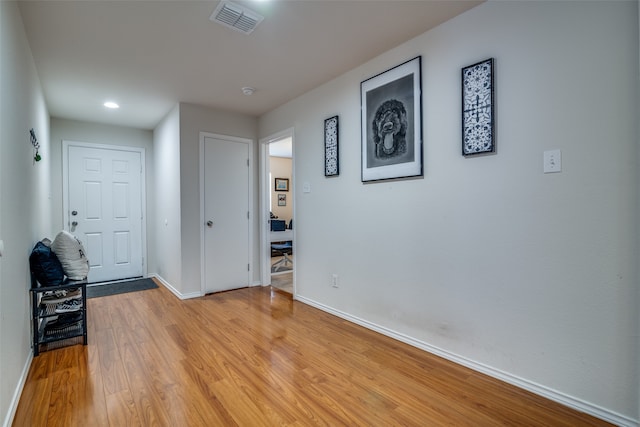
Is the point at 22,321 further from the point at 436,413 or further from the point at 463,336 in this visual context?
the point at 463,336

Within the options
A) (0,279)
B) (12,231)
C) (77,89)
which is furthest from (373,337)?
(77,89)

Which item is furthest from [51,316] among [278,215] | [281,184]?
[281,184]

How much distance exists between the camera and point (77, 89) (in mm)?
3312

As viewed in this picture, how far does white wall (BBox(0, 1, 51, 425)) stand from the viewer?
156 centimetres

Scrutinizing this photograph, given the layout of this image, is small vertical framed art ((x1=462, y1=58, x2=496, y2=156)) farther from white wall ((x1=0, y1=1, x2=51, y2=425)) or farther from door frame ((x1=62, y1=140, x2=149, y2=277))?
door frame ((x1=62, y1=140, x2=149, y2=277))

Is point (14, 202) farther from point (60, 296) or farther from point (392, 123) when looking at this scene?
point (392, 123)

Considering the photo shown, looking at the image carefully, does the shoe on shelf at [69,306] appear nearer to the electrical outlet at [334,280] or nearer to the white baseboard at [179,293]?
the white baseboard at [179,293]

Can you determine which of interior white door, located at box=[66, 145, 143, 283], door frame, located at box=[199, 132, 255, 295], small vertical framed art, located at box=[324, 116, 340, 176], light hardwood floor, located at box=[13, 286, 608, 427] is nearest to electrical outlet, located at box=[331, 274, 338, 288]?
light hardwood floor, located at box=[13, 286, 608, 427]

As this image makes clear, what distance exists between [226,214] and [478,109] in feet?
10.4

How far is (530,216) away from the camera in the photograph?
179 cm

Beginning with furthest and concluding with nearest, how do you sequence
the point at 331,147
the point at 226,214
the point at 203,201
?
the point at 226,214, the point at 203,201, the point at 331,147

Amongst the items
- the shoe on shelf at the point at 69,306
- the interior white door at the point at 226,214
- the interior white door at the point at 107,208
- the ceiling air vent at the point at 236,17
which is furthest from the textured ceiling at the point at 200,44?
the shoe on shelf at the point at 69,306

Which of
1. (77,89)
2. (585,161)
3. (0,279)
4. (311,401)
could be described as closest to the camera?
(0,279)

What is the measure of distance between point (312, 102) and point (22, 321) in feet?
9.98
